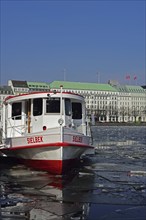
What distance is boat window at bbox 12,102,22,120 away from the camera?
2139 centimetres

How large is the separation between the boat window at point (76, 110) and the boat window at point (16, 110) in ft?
9.70

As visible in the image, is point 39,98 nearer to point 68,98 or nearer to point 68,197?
point 68,98

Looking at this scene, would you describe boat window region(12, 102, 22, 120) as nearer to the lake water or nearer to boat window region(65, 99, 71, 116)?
boat window region(65, 99, 71, 116)

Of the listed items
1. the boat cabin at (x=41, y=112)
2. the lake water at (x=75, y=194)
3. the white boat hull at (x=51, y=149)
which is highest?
the boat cabin at (x=41, y=112)

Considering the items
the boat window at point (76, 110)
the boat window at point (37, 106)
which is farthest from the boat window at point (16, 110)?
the boat window at point (76, 110)

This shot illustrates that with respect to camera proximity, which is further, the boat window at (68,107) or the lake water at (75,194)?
the boat window at (68,107)

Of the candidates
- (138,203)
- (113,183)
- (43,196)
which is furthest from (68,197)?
(113,183)

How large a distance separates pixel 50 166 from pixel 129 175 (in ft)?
11.7

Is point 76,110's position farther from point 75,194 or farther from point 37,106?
point 75,194

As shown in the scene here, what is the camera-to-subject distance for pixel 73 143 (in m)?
17.6

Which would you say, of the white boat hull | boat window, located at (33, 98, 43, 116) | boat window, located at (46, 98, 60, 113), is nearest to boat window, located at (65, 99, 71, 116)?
boat window, located at (46, 98, 60, 113)

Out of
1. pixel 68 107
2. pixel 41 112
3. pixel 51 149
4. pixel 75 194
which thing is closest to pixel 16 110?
pixel 41 112

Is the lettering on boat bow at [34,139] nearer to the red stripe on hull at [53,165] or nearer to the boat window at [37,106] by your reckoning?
the red stripe on hull at [53,165]

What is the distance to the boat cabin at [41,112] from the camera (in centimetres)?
1953
